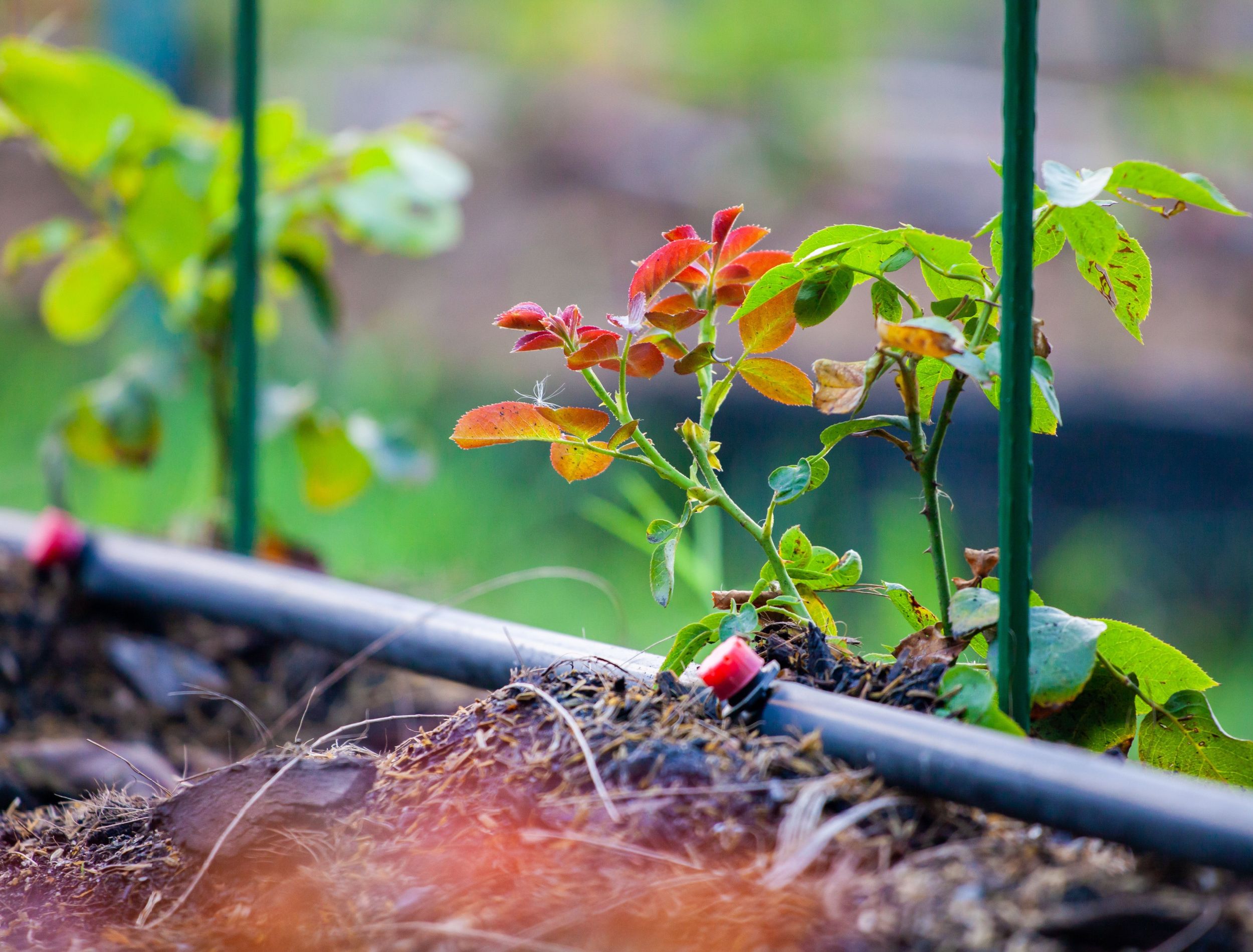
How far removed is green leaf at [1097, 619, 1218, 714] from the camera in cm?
61

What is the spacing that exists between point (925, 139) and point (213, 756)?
3865 mm

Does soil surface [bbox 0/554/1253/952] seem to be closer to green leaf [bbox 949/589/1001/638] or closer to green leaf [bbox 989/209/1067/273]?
green leaf [bbox 949/589/1001/638]

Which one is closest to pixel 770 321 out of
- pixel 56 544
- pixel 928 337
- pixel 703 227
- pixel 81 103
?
pixel 928 337

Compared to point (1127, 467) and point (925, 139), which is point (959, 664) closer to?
point (1127, 467)

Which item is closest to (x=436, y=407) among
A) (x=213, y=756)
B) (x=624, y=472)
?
(x=624, y=472)

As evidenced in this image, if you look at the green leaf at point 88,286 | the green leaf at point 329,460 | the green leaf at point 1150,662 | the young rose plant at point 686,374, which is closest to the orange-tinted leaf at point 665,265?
the young rose plant at point 686,374

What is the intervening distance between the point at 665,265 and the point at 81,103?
1.04 m

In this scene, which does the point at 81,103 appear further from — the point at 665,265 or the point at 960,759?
the point at 960,759

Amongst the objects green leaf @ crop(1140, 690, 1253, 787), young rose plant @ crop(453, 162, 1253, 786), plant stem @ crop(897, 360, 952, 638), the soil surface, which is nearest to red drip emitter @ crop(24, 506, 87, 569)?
the soil surface

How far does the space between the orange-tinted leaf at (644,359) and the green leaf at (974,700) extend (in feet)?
0.78

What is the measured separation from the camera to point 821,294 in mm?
617

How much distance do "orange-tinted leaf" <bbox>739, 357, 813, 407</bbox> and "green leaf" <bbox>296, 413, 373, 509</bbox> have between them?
801 mm

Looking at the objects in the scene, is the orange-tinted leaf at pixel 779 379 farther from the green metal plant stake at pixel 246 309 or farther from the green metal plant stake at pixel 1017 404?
the green metal plant stake at pixel 246 309

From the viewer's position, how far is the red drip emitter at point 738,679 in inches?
21.2
